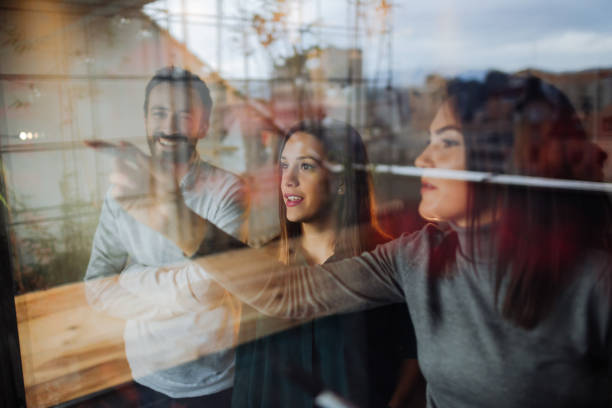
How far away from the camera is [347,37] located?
207 cm

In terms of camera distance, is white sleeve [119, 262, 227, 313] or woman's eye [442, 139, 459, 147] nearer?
woman's eye [442, 139, 459, 147]

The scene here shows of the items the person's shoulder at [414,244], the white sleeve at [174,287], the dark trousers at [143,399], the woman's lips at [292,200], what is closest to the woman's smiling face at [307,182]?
the woman's lips at [292,200]

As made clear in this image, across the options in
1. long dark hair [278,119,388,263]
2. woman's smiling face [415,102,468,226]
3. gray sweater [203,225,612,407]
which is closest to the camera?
gray sweater [203,225,612,407]

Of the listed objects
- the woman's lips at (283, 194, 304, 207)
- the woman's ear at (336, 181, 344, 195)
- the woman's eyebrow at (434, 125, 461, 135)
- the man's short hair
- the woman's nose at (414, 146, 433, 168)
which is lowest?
the woman's lips at (283, 194, 304, 207)

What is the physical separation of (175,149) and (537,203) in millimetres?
1283

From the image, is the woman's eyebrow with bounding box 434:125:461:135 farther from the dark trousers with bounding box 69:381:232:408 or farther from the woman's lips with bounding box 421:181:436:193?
the dark trousers with bounding box 69:381:232:408

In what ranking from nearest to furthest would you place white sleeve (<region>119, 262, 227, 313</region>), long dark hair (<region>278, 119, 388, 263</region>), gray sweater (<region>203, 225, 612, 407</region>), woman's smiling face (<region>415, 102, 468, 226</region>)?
gray sweater (<region>203, 225, 612, 407</region>)
woman's smiling face (<region>415, 102, 468, 226</region>)
long dark hair (<region>278, 119, 388, 263</region>)
white sleeve (<region>119, 262, 227, 313</region>)

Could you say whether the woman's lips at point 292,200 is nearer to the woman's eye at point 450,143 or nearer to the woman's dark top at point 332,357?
the woman's dark top at point 332,357

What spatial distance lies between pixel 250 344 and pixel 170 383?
50 cm

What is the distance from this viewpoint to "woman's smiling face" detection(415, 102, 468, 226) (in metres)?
1.08

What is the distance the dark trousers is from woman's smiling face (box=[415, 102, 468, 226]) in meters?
1.07

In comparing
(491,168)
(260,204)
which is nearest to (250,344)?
(260,204)

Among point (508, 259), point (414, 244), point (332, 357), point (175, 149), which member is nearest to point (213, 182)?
point (175, 149)

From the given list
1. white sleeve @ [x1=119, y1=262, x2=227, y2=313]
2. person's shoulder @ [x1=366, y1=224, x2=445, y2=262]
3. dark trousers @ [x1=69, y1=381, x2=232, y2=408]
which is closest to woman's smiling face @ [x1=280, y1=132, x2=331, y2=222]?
person's shoulder @ [x1=366, y1=224, x2=445, y2=262]
